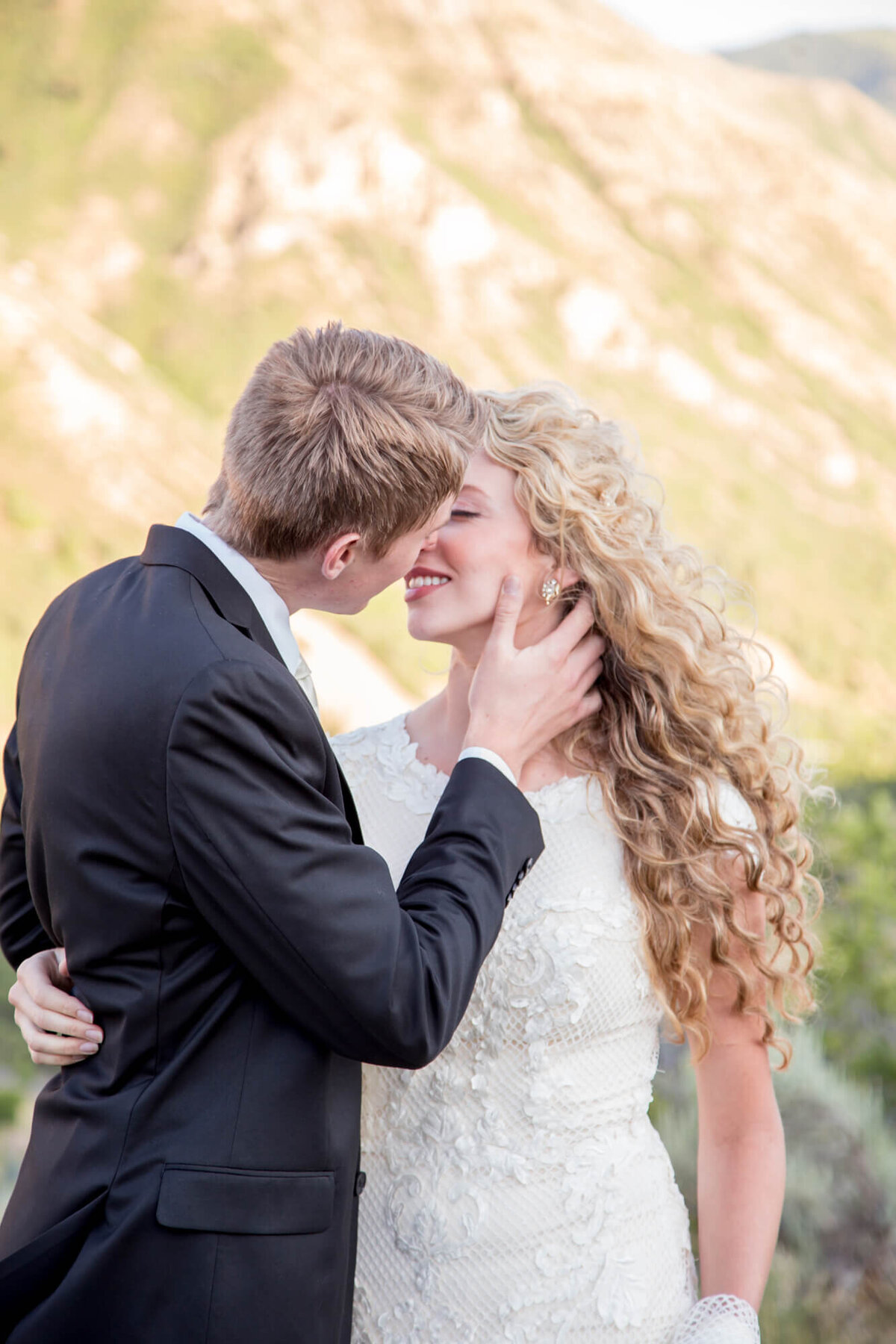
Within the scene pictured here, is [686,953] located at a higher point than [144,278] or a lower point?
higher

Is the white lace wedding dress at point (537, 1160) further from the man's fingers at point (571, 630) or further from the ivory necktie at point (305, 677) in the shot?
the ivory necktie at point (305, 677)

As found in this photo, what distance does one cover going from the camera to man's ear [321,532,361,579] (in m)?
1.60

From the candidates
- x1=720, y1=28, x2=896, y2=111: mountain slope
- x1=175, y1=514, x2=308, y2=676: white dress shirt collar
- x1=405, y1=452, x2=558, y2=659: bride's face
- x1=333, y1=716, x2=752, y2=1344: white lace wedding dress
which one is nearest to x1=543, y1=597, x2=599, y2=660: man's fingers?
x1=405, y1=452, x2=558, y2=659: bride's face

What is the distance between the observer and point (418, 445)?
1.58m

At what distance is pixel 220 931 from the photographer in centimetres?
136

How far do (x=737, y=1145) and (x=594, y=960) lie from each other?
51 centimetres

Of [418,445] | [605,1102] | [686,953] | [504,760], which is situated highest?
[418,445]

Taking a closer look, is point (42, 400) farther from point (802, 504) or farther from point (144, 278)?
point (802, 504)

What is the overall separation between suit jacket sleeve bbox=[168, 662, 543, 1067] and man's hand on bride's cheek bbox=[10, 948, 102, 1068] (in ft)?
0.85

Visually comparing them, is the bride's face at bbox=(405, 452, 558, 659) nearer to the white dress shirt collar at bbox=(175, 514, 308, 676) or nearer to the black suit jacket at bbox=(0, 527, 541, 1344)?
the white dress shirt collar at bbox=(175, 514, 308, 676)

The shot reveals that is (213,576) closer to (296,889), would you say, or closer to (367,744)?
(296,889)

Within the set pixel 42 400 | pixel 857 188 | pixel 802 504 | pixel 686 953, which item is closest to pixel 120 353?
pixel 42 400

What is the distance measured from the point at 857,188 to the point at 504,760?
3363cm

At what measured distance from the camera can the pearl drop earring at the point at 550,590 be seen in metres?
2.38
